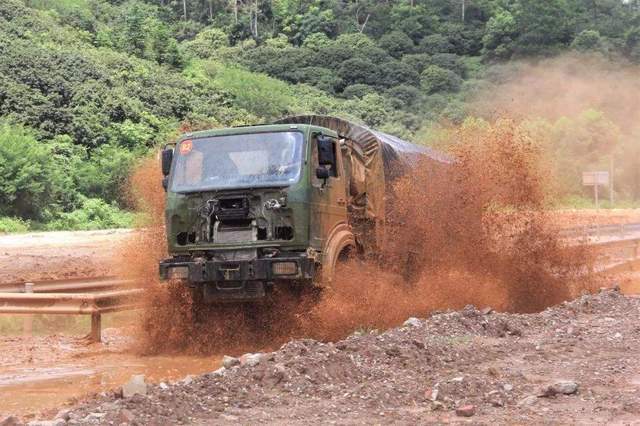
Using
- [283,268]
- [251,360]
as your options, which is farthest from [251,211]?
[251,360]

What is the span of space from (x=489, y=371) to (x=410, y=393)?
1133 millimetres

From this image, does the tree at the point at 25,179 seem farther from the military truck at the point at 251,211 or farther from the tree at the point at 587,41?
the tree at the point at 587,41

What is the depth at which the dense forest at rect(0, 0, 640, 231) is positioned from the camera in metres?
38.9

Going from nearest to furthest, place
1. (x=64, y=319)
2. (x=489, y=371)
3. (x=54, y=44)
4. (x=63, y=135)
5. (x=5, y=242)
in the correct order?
(x=489, y=371) < (x=64, y=319) < (x=5, y=242) < (x=63, y=135) < (x=54, y=44)

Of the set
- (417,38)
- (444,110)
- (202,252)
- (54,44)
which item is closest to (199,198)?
(202,252)

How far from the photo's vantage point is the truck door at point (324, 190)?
1127 centimetres

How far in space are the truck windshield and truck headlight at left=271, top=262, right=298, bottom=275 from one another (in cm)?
96

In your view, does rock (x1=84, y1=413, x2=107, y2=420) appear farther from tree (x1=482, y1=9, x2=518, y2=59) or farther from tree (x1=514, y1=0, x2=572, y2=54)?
tree (x1=482, y1=9, x2=518, y2=59)

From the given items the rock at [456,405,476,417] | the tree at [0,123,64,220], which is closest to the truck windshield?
→ the rock at [456,405,476,417]

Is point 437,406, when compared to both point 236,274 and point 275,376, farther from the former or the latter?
point 236,274

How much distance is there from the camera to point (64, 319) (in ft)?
46.5

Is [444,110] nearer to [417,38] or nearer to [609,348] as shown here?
[417,38]

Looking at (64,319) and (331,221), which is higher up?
(331,221)

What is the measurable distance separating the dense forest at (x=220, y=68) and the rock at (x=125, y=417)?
21.7 metres
